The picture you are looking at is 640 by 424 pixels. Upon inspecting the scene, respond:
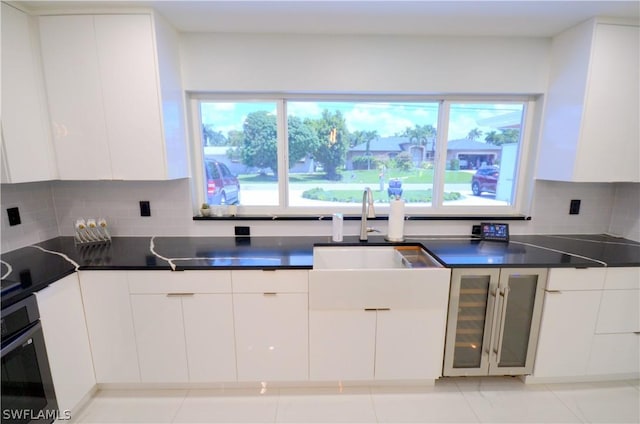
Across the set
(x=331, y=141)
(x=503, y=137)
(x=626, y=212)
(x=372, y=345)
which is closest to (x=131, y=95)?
(x=331, y=141)

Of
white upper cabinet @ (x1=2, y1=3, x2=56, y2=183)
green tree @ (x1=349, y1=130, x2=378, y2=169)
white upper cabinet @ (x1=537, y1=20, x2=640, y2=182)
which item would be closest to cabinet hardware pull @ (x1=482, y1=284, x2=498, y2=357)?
white upper cabinet @ (x1=537, y1=20, x2=640, y2=182)

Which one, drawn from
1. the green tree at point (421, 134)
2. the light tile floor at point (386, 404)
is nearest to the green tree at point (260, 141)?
the green tree at point (421, 134)

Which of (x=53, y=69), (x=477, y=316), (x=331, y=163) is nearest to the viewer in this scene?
(x=53, y=69)

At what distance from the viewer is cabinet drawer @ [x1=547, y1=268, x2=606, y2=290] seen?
1.76 m

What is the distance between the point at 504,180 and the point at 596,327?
1.18m

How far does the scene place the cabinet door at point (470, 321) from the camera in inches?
70.2

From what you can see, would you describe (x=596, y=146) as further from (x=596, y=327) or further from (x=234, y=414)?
(x=234, y=414)

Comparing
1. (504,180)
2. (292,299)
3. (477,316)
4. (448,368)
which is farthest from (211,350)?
(504,180)

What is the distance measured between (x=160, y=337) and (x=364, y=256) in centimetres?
146

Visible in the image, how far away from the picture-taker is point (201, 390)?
6.28 feet

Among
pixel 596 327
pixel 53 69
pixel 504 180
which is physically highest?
pixel 53 69

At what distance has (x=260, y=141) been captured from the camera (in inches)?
90.1

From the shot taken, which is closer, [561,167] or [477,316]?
[477,316]
